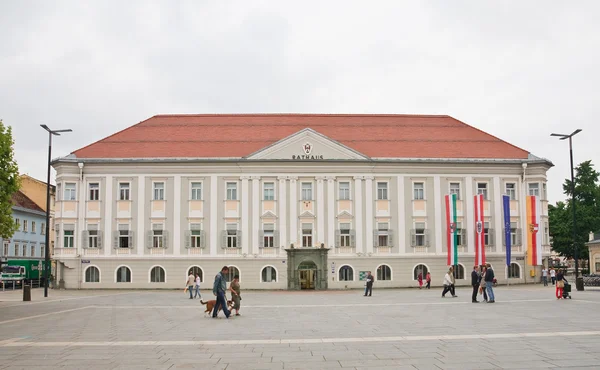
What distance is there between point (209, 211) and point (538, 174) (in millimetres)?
29931

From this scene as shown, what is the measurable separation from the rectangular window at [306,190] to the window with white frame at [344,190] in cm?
268

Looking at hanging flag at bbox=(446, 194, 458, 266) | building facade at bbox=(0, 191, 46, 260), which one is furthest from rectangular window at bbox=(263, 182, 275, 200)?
building facade at bbox=(0, 191, 46, 260)

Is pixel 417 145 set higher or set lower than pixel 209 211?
higher

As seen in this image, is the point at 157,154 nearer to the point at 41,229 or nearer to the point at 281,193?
the point at 281,193

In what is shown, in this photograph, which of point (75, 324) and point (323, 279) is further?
point (323, 279)

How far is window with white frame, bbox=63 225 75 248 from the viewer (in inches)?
2098

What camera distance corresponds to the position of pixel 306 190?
54.1m

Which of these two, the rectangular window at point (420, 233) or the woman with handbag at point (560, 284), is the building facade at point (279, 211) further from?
the woman with handbag at point (560, 284)

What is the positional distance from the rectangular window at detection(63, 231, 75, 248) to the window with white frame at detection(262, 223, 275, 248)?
16.8 metres

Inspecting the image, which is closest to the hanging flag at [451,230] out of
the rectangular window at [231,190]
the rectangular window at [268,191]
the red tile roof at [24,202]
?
the rectangular window at [268,191]

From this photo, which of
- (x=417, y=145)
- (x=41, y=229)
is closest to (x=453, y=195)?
(x=417, y=145)

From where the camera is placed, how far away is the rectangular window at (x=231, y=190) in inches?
2120

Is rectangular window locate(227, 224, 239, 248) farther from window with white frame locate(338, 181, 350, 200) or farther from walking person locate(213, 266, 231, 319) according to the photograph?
walking person locate(213, 266, 231, 319)

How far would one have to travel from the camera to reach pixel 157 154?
5422 cm
